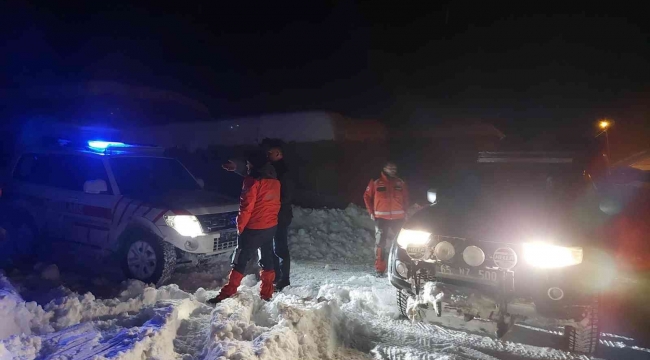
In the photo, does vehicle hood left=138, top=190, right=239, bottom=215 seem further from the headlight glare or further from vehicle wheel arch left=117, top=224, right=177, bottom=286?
the headlight glare

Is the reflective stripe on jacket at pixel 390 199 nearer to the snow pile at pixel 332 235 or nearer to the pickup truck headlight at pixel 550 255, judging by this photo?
the snow pile at pixel 332 235

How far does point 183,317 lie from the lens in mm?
4176

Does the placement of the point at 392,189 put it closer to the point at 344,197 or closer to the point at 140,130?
the point at 344,197

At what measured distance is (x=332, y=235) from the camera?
28.8 ft

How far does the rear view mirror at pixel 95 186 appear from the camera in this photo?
5930 millimetres

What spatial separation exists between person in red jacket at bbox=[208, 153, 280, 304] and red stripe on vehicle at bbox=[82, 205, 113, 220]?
231cm

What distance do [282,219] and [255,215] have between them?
0.84 meters

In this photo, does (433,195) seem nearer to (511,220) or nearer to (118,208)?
(511,220)

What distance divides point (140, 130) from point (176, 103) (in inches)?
151

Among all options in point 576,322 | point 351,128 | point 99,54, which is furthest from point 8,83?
point 576,322

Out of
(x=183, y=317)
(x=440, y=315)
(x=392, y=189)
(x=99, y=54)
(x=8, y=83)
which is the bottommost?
(x=183, y=317)

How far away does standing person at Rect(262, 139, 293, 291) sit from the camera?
18.4 ft

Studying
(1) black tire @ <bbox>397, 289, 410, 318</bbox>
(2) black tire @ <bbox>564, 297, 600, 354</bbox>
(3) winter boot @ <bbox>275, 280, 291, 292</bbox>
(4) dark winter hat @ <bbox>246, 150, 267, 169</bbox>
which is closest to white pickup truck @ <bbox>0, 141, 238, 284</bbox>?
(3) winter boot @ <bbox>275, 280, 291, 292</bbox>

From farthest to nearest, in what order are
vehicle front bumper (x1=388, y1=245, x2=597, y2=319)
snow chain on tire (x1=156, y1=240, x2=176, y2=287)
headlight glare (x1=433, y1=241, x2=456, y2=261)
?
snow chain on tire (x1=156, y1=240, x2=176, y2=287) → headlight glare (x1=433, y1=241, x2=456, y2=261) → vehicle front bumper (x1=388, y1=245, x2=597, y2=319)
